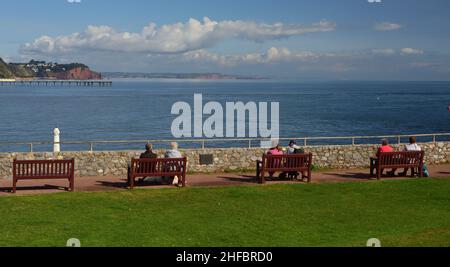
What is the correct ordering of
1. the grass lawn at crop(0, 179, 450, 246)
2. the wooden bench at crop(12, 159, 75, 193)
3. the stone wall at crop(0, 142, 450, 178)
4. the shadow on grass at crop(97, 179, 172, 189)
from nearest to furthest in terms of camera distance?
the grass lawn at crop(0, 179, 450, 246) → the wooden bench at crop(12, 159, 75, 193) → the shadow on grass at crop(97, 179, 172, 189) → the stone wall at crop(0, 142, 450, 178)

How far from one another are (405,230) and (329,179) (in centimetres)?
571

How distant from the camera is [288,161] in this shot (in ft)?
46.1

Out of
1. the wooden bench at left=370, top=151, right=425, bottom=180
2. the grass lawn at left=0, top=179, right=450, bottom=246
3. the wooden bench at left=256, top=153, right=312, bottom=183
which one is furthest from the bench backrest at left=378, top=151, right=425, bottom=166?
the wooden bench at left=256, top=153, right=312, bottom=183

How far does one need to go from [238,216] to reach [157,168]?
368cm

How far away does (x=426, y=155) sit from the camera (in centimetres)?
1770

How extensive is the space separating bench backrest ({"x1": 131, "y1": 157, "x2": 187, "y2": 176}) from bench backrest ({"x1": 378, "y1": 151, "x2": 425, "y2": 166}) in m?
5.17

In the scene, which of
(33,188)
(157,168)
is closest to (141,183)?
(157,168)

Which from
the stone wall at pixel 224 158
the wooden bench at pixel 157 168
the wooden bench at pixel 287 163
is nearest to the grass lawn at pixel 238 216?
the wooden bench at pixel 157 168

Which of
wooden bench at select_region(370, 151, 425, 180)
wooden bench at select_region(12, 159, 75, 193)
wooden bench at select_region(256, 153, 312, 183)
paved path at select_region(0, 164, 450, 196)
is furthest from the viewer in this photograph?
wooden bench at select_region(370, 151, 425, 180)

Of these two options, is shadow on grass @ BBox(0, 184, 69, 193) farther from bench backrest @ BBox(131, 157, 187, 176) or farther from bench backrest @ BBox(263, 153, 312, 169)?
bench backrest @ BBox(263, 153, 312, 169)

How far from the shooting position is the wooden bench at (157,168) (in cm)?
1283

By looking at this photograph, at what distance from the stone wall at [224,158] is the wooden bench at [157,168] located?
1945mm

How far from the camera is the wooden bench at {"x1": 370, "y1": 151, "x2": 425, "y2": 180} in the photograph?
14594 millimetres

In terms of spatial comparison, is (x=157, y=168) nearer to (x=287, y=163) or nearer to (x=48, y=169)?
(x=48, y=169)
